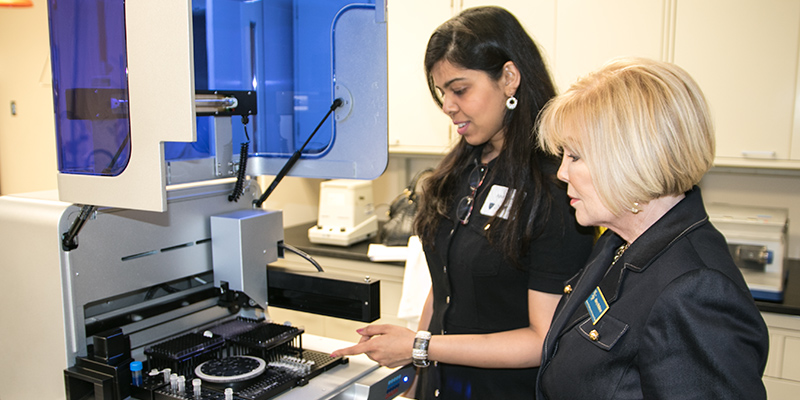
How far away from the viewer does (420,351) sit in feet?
3.87

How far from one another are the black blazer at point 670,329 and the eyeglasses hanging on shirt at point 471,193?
1.41 feet

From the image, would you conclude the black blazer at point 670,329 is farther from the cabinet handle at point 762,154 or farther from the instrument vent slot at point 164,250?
the cabinet handle at point 762,154

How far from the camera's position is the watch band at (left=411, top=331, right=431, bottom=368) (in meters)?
1.17

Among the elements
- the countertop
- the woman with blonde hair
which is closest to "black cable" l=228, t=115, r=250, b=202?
the woman with blonde hair

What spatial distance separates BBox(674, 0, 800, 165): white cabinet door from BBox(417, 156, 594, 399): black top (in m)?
1.36

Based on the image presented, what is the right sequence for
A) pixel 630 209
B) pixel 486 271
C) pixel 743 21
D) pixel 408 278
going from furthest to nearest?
pixel 408 278
pixel 743 21
pixel 486 271
pixel 630 209

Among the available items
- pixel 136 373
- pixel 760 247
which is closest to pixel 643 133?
pixel 136 373

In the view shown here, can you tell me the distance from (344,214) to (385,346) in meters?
1.67

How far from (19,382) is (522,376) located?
3.29 ft

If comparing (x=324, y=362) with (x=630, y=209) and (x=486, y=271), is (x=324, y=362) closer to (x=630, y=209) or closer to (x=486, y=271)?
(x=486, y=271)

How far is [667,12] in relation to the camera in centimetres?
225

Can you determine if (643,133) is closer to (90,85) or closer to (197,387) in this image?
(197,387)

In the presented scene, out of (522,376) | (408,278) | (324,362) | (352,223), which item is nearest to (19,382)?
(324,362)

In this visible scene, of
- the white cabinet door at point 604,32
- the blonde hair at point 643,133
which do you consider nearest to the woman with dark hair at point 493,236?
the blonde hair at point 643,133
